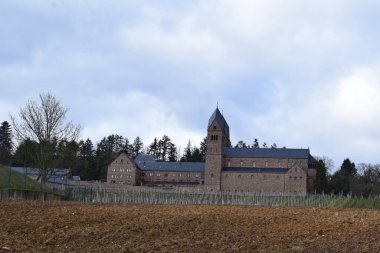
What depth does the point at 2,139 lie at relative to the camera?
11450cm

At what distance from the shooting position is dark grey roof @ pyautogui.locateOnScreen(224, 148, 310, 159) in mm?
102312

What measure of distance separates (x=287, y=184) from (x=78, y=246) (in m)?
87.7

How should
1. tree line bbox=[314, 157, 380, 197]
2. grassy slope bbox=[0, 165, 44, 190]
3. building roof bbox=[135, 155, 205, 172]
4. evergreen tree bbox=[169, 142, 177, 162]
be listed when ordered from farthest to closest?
evergreen tree bbox=[169, 142, 177, 162] → building roof bbox=[135, 155, 205, 172] → tree line bbox=[314, 157, 380, 197] → grassy slope bbox=[0, 165, 44, 190]

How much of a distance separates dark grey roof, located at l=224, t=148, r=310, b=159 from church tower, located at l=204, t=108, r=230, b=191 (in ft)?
7.66

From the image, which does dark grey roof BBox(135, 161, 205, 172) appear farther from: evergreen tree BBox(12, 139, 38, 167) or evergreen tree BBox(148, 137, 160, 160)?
evergreen tree BBox(12, 139, 38, 167)

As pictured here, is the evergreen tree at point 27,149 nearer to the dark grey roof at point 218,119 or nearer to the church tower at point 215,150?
the church tower at point 215,150

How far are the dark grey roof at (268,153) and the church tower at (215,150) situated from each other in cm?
234

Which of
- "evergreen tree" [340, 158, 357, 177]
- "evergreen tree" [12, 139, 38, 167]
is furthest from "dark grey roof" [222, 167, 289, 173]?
"evergreen tree" [12, 139, 38, 167]

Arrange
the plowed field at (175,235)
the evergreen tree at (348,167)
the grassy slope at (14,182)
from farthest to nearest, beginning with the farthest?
the evergreen tree at (348,167)
the grassy slope at (14,182)
the plowed field at (175,235)

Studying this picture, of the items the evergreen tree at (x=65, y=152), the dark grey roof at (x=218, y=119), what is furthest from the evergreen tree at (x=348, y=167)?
the evergreen tree at (x=65, y=152)

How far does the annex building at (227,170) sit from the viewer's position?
9650 centimetres

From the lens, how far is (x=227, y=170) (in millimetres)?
99500

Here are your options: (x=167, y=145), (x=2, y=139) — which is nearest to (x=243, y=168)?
(x=167, y=145)

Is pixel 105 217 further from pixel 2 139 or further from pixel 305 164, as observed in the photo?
pixel 2 139
